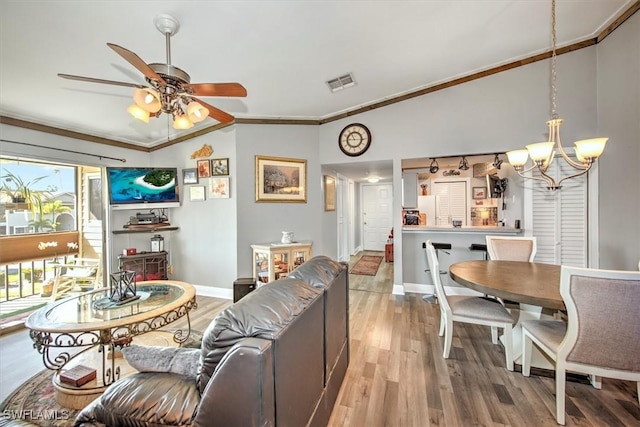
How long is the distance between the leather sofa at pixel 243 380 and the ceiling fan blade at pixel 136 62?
148 centimetres

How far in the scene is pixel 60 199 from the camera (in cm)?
454

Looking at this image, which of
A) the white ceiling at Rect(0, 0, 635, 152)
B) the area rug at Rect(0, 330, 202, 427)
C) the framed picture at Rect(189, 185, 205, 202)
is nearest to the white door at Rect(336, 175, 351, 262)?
the white ceiling at Rect(0, 0, 635, 152)

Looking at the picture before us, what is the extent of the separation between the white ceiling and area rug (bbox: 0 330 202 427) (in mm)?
2396

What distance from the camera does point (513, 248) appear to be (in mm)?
3010

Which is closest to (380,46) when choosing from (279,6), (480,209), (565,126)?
(279,6)

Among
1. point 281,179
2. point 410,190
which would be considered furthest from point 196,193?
point 410,190

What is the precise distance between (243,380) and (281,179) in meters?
3.62

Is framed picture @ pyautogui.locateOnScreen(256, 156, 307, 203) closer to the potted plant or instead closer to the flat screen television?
the flat screen television

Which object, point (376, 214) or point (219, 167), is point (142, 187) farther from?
point (376, 214)

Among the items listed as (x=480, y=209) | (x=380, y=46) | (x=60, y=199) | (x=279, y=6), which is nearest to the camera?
(x=279, y=6)

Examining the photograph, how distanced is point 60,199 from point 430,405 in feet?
A: 19.7

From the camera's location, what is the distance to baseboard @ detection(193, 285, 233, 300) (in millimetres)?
4168

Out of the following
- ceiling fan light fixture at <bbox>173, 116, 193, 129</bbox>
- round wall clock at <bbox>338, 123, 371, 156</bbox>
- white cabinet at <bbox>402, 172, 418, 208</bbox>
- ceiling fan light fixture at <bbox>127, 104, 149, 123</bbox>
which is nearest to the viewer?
ceiling fan light fixture at <bbox>127, 104, 149, 123</bbox>

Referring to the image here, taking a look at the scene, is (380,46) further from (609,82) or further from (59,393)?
(59,393)
